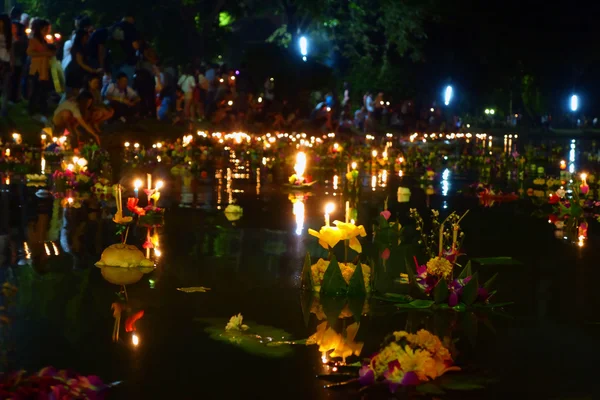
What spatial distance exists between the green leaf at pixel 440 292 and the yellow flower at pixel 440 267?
5.1 inches

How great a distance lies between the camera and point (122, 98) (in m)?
35.2

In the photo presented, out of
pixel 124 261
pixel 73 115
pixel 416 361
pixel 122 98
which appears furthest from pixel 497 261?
pixel 122 98

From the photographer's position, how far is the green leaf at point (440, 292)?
866cm

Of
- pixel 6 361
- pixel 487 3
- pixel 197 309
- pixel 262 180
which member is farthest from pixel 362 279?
pixel 487 3

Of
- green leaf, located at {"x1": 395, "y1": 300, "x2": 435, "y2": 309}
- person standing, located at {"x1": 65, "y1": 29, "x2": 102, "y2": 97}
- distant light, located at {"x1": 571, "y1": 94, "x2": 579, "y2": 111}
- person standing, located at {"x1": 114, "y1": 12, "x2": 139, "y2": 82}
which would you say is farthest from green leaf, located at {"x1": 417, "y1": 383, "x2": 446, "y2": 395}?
distant light, located at {"x1": 571, "y1": 94, "x2": 579, "y2": 111}

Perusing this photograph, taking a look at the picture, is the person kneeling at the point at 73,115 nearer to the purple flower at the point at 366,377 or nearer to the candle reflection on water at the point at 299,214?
the candle reflection on water at the point at 299,214

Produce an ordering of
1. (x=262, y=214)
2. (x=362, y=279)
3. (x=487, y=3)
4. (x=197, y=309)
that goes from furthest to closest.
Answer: (x=487, y=3) → (x=262, y=214) → (x=362, y=279) → (x=197, y=309)

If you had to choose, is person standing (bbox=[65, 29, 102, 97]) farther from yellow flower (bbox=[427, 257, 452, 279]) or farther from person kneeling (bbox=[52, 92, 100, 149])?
yellow flower (bbox=[427, 257, 452, 279])

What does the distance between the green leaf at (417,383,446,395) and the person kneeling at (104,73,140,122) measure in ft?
97.1

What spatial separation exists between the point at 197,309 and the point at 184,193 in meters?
11.1

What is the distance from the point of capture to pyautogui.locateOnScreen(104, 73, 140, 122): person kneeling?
34.8 meters

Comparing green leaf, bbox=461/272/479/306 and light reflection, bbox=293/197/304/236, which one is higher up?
light reflection, bbox=293/197/304/236

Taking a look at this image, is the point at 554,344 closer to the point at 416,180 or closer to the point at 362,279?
the point at 362,279

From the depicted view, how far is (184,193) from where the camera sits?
19406mm
